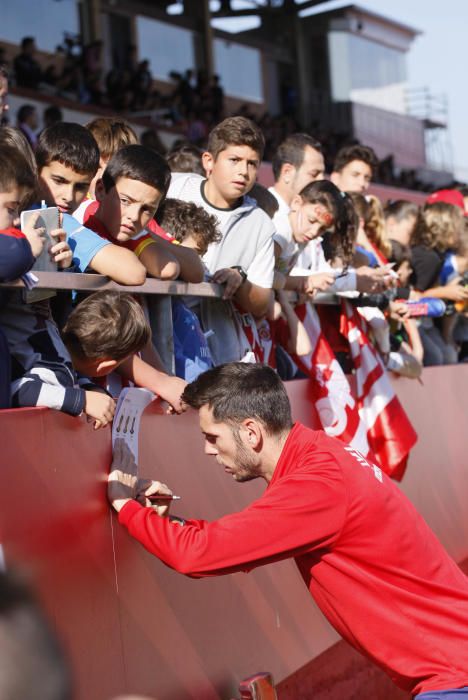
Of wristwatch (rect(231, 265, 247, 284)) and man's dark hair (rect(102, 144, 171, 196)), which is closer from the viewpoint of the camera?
man's dark hair (rect(102, 144, 171, 196))

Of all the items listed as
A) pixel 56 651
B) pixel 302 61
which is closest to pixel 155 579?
pixel 56 651

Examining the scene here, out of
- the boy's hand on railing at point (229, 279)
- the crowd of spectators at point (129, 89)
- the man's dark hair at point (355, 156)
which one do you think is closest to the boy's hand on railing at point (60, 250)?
the boy's hand on railing at point (229, 279)

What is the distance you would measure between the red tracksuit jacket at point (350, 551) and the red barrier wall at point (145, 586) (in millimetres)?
180

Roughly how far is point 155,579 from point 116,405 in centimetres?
57

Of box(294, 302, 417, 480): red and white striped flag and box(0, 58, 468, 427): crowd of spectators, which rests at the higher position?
box(0, 58, 468, 427): crowd of spectators

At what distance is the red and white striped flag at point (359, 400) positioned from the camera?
5.32 meters

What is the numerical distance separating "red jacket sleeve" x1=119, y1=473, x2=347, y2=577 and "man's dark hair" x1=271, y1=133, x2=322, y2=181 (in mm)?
3010

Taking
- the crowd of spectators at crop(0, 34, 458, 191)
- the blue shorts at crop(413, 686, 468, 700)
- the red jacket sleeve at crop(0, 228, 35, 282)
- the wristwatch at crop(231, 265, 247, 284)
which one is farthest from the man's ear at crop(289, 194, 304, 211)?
the crowd of spectators at crop(0, 34, 458, 191)

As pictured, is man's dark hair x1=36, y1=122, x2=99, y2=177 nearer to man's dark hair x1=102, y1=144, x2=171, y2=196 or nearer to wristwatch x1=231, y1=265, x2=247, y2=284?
man's dark hair x1=102, y1=144, x2=171, y2=196

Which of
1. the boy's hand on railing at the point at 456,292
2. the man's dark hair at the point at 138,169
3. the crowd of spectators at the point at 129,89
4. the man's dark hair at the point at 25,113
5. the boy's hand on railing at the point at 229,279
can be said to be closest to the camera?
the man's dark hair at the point at 138,169

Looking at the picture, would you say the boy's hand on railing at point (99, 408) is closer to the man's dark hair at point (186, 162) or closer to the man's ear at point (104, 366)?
the man's ear at point (104, 366)

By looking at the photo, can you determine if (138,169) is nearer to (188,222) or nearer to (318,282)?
(188,222)

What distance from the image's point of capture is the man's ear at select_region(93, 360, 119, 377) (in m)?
3.30

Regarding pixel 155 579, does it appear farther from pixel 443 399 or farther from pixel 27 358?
pixel 443 399
